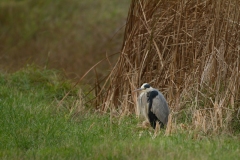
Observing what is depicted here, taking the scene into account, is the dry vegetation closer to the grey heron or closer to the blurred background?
the grey heron

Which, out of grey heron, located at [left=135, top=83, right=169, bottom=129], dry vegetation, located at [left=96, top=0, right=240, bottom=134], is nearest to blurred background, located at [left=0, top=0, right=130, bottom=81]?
dry vegetation, located at [left=96, top=0, right=240, bottom=134]

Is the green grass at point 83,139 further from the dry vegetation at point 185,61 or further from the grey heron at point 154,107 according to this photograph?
the dry vegetation at point 185,61

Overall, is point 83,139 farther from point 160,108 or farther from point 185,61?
point 185,61

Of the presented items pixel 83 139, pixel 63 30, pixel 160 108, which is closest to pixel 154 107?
pixel 160 108

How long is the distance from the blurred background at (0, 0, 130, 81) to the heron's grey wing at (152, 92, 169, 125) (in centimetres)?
774

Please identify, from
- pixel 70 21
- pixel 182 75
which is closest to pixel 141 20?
pixel 182 75

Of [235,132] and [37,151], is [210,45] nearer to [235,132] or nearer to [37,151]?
[235,132]

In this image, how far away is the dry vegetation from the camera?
24.8 ft

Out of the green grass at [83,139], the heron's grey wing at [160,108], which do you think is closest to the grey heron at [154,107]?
the heron's grey wing at [160,108]

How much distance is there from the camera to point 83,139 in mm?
6824

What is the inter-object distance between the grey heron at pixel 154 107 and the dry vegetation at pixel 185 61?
258 millimetres

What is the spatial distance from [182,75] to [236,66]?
897mm

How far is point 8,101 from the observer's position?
348 inches

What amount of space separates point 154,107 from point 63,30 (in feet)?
31.9
